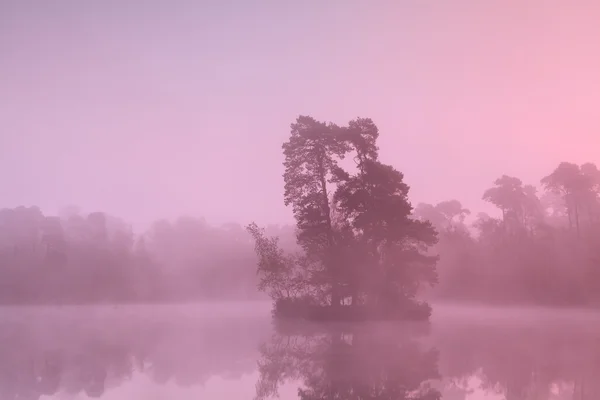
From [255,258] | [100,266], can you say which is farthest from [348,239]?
[100,266]

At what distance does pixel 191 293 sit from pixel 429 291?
111 ft

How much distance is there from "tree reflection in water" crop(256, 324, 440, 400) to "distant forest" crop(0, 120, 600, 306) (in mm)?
23963

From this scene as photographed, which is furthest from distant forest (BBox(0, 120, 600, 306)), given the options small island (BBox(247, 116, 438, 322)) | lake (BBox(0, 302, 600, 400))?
lake (BBox(0, 302, 600, 400))

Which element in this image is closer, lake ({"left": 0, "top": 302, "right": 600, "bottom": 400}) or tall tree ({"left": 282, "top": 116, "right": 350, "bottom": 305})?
lake ({"left": 0, "top": 302, "right": 600, "bottom": 400})

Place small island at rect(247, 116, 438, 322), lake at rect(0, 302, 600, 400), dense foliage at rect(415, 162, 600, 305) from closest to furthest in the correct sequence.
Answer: lake at rect(0, 302, 600, 400)
small island at rect(247, 116, 438, 322)
dense foliage at rect(415, 162, 600, 305)

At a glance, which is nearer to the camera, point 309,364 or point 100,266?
point 309,364

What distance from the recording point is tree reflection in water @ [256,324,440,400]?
37.8 feet

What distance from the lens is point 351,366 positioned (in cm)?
1474

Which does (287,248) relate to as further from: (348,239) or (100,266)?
(348,239)

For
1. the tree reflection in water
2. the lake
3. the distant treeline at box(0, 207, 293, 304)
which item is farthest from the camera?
the distant treeline at box(0, 207, 293, 304)

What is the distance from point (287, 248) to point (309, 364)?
64.1 metres

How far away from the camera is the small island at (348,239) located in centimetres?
3316

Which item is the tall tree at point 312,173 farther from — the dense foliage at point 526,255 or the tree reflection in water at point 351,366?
the dense foliage at point 526,255

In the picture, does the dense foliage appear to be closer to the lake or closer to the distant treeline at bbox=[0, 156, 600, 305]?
the distant treeline at bbox=[0, 156, 600, 305]
